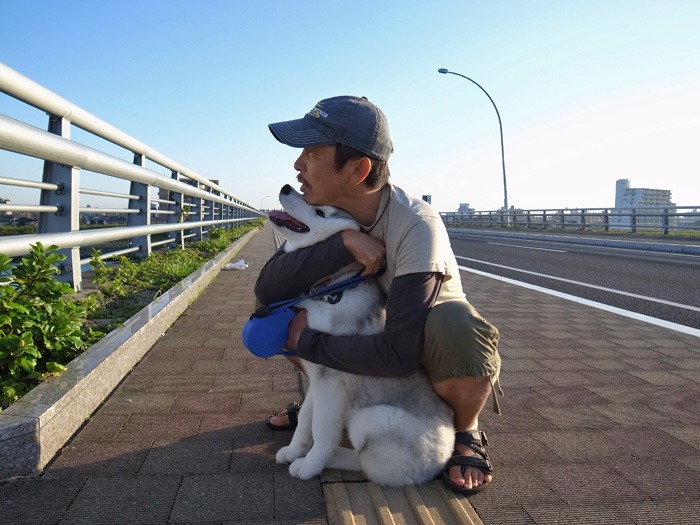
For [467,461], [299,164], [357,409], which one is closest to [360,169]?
[299,164]

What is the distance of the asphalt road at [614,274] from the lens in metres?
6.89

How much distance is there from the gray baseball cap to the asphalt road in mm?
4951

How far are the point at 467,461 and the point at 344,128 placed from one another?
145 cm

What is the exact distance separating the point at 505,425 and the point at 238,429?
55.0 inches

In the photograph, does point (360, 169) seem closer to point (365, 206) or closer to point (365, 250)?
point (365, 206)

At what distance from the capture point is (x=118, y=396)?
3.05 m

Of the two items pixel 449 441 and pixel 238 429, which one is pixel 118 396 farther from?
pixel 449 441

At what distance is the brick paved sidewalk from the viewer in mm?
1992

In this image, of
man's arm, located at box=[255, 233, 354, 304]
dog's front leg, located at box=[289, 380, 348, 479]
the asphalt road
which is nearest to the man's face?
man's arm, located at box=[255, 233, 354, 304]

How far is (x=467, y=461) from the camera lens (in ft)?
7.29

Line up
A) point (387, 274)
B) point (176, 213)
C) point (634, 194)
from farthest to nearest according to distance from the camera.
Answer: point (634, 194) → point (176, 213) → point (387, 274)

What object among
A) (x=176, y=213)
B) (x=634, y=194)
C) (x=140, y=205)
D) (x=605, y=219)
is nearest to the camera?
(x=140, y=205)

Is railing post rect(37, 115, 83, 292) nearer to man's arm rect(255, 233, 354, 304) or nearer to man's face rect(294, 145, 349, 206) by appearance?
man's arm rect(255, 233, 354, 304)

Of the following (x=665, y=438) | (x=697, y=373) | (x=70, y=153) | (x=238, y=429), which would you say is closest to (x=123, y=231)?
(x=70, y=153)
